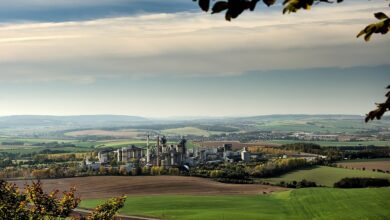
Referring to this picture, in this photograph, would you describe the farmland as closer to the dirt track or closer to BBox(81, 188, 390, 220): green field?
BBox(81, 188, 390, 220): green field

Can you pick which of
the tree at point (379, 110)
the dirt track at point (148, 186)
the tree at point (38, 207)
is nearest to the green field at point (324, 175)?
the dirt track at point (148, 186)

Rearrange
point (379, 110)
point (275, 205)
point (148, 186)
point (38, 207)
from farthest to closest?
1. point (148, 186)
2. point (275, 205)
3. point (38, 207)
4. point (379, 110)

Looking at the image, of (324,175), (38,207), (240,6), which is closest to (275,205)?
(324,175)

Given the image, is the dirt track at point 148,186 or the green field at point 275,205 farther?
the dirt track at point 148,186

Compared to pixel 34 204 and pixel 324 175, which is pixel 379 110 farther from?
pixel 324 175

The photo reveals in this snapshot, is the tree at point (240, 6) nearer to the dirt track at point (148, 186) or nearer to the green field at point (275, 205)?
the green field at point (275, 205)

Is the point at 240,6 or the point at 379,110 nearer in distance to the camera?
the point at 240,6

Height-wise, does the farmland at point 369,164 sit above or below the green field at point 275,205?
above
